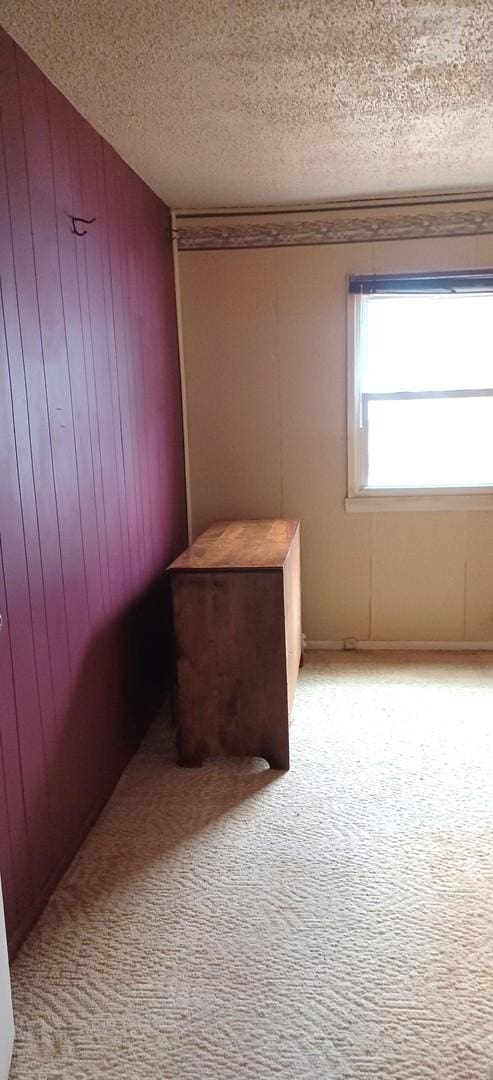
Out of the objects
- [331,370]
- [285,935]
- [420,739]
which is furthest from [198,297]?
[285,935]

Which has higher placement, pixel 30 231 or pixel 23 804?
pixel 30 231

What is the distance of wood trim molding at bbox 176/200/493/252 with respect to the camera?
3584mm

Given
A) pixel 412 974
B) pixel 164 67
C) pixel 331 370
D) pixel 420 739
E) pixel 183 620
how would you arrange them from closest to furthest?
pixel 412 974 < pixel 164 67 < pixel 183 620 < pixel 420 739 < pixel 331 370

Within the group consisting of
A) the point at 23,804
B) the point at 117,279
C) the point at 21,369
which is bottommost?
the point at 23,804

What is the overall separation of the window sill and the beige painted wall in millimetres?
39

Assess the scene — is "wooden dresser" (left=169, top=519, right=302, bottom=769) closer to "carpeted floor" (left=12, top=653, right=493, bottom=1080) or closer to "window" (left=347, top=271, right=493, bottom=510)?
"carpeted floor" (left=12, top=653, right=493, bottom=1080)

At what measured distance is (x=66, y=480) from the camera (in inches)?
86.9

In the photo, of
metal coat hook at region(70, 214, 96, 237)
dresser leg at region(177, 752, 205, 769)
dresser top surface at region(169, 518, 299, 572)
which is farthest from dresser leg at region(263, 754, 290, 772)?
metal coat hook at region(70, 214, 96, 237)

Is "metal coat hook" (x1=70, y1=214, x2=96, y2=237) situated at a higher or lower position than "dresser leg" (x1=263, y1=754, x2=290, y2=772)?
higher

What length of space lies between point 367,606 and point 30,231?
263 cm

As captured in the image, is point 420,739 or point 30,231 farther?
point 420,739

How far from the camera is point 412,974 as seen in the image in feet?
5.80

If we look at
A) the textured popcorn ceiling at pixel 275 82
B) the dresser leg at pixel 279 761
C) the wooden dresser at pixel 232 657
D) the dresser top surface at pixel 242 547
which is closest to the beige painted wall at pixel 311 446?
the dresser top surface at pixel 242 547

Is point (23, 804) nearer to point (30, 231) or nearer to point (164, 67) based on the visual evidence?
point (30, 231)
